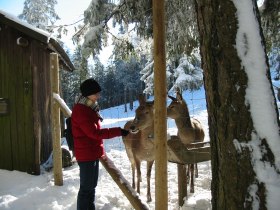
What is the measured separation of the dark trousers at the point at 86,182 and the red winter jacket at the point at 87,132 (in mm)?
102

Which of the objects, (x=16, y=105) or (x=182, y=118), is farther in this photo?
(x=16, y=105)

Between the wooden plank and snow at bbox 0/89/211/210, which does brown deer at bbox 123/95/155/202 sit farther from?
the wooden plank

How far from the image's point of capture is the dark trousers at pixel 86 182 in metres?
4.75

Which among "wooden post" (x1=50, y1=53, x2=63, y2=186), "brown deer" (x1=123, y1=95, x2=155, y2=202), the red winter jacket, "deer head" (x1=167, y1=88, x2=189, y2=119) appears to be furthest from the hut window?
the red winter jacket

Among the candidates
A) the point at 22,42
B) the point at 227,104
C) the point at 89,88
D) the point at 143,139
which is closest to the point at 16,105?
the point at 22,42

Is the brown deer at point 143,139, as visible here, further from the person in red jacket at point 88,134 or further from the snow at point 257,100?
the snow at point 257,100

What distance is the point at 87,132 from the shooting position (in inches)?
177

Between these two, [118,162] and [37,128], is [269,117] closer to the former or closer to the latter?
[37,128]

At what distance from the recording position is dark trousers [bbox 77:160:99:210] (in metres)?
4.75

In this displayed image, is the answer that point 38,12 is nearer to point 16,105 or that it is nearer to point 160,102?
point 16,105

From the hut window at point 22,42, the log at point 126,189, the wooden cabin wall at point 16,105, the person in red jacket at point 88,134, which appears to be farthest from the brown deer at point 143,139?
the hut window at point 22,42

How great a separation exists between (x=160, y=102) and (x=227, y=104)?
0.92 meters

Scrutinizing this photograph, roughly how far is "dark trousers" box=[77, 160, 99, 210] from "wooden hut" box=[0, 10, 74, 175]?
3.63 m

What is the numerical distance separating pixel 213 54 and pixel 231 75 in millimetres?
228
